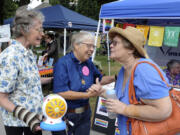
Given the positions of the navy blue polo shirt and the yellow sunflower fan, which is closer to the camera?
the yellow sunflower fan

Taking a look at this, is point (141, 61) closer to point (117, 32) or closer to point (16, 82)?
point (117, 32)

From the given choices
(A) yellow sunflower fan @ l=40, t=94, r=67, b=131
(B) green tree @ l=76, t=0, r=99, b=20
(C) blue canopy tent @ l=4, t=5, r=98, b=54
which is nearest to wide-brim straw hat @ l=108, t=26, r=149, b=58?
(A) yellow sunflower fan @ l=40, t=94, r=67, b=131

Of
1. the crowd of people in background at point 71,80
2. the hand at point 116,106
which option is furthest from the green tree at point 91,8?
the hand at point 116,106

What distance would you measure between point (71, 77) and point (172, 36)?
2474 millimetres

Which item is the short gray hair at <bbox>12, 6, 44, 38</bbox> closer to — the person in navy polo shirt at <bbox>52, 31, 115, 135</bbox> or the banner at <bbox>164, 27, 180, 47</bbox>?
the person in navy polo shirt at <bbox>52, 31, 115, 135</bbox>

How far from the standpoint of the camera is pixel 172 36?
11.5ft

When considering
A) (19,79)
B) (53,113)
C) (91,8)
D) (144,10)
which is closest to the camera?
(53,113)

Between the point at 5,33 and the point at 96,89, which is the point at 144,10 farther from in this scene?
the point at 5,33

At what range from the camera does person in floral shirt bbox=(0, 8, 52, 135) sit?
1.35m

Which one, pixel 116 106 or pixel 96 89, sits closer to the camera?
pixel 116 106

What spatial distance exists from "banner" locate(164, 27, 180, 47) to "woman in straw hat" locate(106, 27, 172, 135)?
237 cm

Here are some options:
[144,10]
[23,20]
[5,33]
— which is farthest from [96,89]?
[5,33]

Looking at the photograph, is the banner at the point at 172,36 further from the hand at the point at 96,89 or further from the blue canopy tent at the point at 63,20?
the blue canopy tent at the point at 63,20

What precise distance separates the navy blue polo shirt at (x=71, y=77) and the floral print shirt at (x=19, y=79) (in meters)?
0.28
